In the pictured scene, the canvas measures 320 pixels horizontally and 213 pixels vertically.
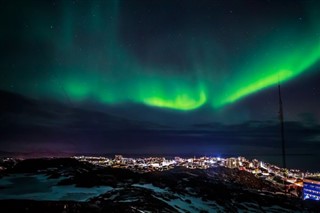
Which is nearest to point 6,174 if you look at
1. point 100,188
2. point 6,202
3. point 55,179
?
point 55,179

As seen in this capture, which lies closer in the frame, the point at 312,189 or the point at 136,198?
the point at 136,198

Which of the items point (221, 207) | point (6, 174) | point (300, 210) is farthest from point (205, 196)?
point (6, 174)

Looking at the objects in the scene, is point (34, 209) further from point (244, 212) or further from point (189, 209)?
point (244, 212)

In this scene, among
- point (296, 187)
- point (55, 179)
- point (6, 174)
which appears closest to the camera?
point (55, 179)

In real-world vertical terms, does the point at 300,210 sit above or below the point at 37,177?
below

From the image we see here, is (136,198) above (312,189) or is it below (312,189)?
above

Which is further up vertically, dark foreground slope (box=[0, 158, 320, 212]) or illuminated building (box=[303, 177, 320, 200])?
dark foreground slope (box=[0, 158, 320, 212])

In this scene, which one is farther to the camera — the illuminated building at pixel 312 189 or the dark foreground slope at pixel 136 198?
the illuminated building at pixel 312 189

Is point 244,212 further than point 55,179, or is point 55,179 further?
point 55,179

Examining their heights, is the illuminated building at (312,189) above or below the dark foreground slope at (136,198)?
below

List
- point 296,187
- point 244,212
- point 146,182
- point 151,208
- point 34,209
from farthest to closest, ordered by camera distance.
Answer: point 296,187 < point 146,182 < point 244,212 < point 151,208 < point 34,209

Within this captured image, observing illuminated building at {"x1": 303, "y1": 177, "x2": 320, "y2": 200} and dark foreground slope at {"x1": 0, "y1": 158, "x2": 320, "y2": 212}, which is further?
illuminated building at {"x1": 303, "y1": 177, "x2": 320, "y2": 200}
